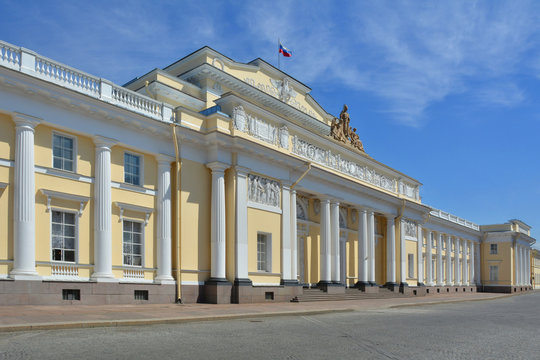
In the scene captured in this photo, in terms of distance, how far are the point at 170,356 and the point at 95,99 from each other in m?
11.9

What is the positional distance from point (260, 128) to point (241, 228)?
4.73 m

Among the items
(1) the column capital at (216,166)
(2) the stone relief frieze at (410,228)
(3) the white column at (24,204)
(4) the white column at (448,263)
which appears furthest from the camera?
(4) the white column at (448,263)

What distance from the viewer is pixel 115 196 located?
1842 cm

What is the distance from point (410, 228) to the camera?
125 feet

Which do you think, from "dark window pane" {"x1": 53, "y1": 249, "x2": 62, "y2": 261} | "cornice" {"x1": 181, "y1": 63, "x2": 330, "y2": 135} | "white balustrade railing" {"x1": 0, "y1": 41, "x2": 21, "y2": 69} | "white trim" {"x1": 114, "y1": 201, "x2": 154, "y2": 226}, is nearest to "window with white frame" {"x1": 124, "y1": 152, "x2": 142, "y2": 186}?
"white trim" {"x1": 114, "y1": 201, "x2": 154, "y2": 226}

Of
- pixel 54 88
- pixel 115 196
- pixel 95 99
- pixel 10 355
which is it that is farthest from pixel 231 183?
pixel 10 355

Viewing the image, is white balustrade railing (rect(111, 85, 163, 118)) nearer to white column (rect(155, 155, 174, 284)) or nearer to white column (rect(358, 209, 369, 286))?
white column (rect(155, 155, 174, 284))

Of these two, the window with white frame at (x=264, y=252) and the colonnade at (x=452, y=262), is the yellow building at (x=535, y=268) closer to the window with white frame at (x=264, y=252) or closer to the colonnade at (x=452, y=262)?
the colonnade at (x=452, y=262)

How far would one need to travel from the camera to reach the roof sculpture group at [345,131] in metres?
31.4

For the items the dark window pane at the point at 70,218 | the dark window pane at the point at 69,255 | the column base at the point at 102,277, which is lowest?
the column base at the point at 102,277

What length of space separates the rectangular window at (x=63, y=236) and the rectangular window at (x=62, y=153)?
4.91ft

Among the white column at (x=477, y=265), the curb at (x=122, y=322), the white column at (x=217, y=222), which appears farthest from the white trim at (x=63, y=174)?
the white column at (x=477, y=265)

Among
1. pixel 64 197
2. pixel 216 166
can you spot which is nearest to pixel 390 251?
pixel 216 166

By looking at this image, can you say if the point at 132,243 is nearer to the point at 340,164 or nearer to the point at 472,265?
the point at 340,164
